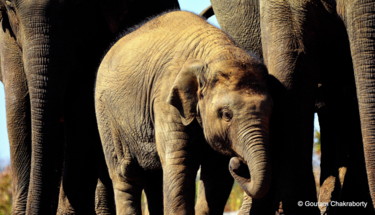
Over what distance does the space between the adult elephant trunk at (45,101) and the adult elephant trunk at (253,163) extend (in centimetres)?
221

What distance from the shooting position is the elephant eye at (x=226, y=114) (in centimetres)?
735

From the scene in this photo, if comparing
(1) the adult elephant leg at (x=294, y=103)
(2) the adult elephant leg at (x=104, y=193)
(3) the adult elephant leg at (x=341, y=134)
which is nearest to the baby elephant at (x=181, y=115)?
(1) the adult elephant leg at (x=294, y=103)

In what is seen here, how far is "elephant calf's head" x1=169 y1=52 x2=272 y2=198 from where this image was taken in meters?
7.15

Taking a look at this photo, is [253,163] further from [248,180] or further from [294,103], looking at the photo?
[294,103]

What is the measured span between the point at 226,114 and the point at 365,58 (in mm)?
887

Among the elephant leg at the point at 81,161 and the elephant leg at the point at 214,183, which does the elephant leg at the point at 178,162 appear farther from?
the elephant leg at the point at 81,161

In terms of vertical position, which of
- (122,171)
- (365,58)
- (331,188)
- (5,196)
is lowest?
(5,196)

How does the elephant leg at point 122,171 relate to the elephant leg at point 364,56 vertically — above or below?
below

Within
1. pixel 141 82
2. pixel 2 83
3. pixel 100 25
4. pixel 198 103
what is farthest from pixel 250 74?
pixel 2 83

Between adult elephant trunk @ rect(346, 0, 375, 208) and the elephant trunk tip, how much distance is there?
59cm

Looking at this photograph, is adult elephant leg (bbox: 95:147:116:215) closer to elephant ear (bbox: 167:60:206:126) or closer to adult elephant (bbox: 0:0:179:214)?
adult elephant (bbox: 0:0:179:214)

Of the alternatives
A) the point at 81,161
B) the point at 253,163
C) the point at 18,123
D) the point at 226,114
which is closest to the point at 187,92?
the point at 226,114

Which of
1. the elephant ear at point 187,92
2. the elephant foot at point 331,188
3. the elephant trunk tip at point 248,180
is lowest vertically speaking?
the elephant foot at point 331,188

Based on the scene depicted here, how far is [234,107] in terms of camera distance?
7312 mm
